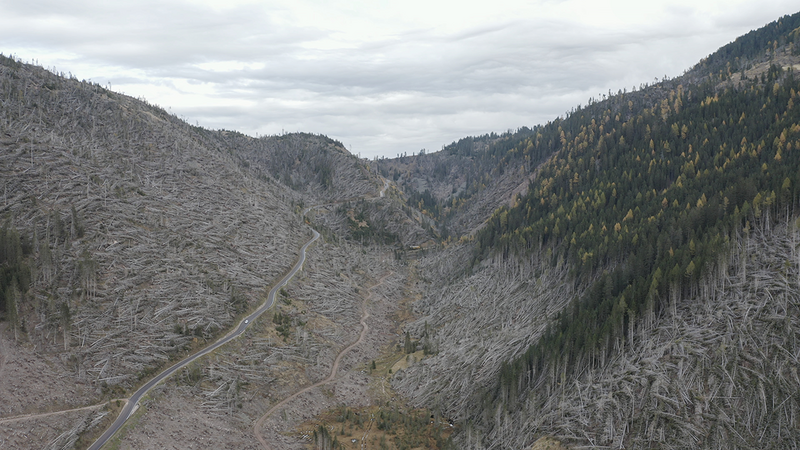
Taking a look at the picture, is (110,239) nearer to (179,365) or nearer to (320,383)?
(179,365)

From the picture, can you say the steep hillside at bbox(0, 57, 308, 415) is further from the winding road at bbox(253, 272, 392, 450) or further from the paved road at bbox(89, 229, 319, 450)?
the winding road at bbox(253, 272, 392, 450)

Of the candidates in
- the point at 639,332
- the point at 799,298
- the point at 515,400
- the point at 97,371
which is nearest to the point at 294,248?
the point at 97,371

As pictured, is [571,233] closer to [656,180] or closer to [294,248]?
[656,180]

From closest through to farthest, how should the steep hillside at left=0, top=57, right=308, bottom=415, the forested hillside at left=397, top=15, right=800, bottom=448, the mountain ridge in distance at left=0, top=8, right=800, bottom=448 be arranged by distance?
the forested hillside at left=397, top=15, right=800, bottom=448, the mountain ridge in distance at left=0, top=8, right=800, bottom=448, the steep hillside at left=0, top=57, right=308, bottom=415

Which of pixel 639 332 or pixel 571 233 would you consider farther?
pixel 571 233

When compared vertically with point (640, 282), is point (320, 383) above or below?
below

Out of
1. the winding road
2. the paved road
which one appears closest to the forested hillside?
the winding road

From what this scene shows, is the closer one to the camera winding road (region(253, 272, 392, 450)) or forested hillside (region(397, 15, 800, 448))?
forested hillside (region(397, 15, 800, 448))

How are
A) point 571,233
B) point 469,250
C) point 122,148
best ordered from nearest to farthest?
1. point 571,233
2. point 122,148
3. point 469,250

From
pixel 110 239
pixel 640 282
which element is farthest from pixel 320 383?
pixel 640 282
